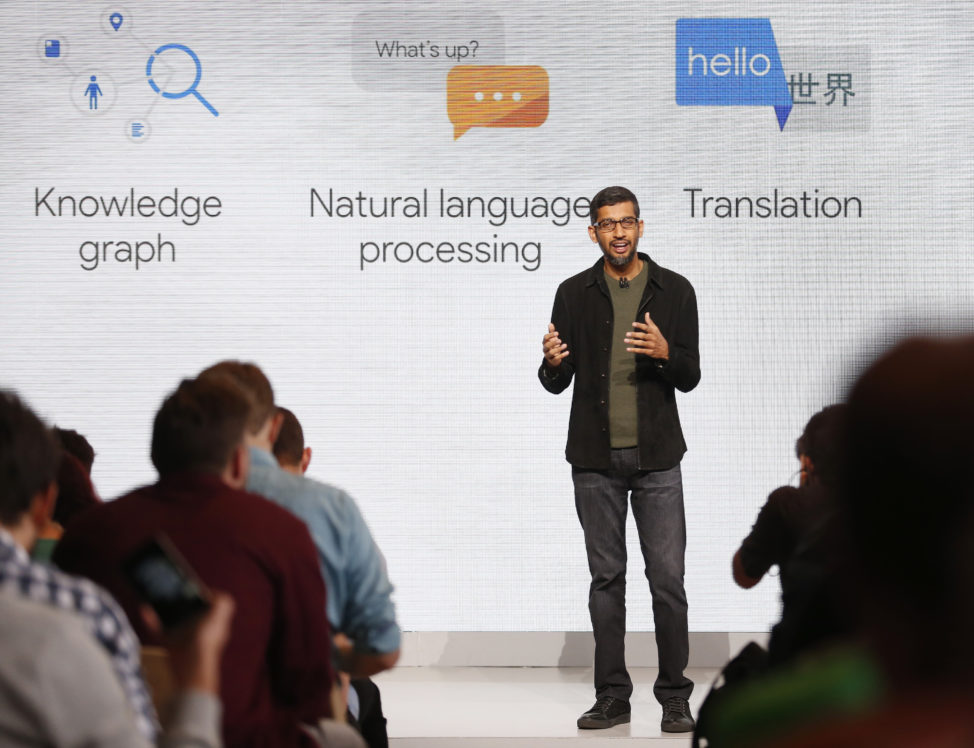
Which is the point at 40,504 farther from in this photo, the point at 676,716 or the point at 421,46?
the point at 421,46

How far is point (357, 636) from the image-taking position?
2.26m

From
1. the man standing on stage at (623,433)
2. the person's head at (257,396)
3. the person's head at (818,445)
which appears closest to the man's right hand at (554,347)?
the man standing on stage at (623,433)

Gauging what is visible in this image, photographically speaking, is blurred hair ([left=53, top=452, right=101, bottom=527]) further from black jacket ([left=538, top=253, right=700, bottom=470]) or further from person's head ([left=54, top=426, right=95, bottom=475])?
black jacket ([left=538, top=253, right=700, bottom=470])

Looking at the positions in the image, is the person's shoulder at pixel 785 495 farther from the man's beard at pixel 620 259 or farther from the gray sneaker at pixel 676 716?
the man's beard at pixel 620 259

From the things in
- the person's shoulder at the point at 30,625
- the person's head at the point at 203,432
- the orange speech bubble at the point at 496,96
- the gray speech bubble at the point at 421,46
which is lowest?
the person's shoulder at the point at 30,625

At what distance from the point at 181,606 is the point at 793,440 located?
3891 mm

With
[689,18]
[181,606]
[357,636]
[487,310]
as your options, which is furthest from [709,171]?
[181,606]

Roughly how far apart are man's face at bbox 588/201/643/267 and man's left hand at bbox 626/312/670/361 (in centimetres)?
28

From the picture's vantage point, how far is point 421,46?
16.3ft

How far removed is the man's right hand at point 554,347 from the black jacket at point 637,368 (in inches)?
3.0

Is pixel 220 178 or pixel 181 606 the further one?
pixel 220 178

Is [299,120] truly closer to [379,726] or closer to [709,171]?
[709,171]

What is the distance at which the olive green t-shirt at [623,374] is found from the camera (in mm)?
3943

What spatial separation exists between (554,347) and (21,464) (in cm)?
253
